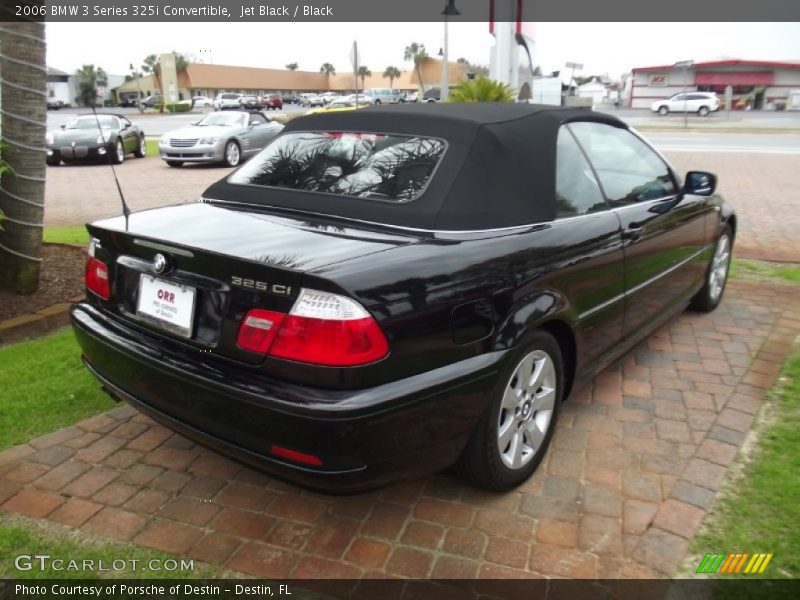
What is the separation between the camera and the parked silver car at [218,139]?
612 inches

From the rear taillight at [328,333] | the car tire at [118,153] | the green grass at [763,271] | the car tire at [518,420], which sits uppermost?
the car tire at [118,153]

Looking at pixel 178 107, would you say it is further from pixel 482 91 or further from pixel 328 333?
pixel 328 333

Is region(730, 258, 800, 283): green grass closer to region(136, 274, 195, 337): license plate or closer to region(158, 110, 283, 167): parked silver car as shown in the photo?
region(136, 274, 195, 337): license plate

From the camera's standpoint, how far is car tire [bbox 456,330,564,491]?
2477 millimetres

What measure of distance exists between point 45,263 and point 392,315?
4.39 metres

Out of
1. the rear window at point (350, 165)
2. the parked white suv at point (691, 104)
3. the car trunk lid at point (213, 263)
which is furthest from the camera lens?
the parked white suv at point (691, 104)

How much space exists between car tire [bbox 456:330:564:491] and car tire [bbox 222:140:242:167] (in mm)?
14638

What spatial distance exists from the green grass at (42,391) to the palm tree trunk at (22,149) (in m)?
0.78

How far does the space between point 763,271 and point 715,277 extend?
5.32 feet

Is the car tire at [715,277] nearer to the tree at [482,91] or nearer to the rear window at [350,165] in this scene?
the rear window at [350,165]

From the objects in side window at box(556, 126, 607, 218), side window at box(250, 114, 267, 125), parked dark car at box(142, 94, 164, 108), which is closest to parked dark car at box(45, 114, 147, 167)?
side window at box(250, 114, 267, 125)

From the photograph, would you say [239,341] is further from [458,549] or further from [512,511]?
[512,511]

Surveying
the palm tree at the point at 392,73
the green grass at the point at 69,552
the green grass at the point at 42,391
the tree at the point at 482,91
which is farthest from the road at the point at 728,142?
the palm tree at the point at 392,73

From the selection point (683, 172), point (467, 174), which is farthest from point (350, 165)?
point (683, 172)
